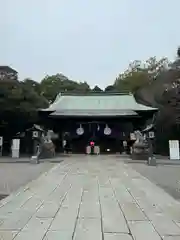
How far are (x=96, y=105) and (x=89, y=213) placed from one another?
27.3m

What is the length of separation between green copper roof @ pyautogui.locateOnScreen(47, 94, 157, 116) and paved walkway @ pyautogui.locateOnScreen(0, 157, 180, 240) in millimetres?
21040

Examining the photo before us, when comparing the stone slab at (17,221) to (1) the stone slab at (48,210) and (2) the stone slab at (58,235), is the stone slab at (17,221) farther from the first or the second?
(2) the stone slab at (58,235)

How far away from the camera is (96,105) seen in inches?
1325

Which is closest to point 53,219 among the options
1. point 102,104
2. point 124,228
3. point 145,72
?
point 124,228

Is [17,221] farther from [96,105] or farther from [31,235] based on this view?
[96,105]

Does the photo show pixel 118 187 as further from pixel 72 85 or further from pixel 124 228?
pixel 72 85

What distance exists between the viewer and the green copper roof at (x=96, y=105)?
31156 mm

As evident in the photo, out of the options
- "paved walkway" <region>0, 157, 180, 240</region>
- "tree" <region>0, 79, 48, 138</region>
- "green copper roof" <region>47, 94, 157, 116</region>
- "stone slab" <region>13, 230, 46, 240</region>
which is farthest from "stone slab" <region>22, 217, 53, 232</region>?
"green copper roof" <region>47, 94, 157, 116</region>

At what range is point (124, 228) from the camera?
5371mm

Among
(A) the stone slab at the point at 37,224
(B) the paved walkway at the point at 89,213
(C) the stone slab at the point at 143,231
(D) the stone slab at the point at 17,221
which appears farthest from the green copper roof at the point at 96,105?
(A) the stone slab at the point at 37,224

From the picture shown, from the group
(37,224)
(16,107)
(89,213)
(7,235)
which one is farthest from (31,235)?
(16,107)

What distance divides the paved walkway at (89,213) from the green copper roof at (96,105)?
69.0 ft

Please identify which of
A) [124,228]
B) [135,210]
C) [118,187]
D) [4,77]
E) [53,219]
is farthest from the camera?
[4,77]

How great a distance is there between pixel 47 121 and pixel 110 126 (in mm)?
5773
